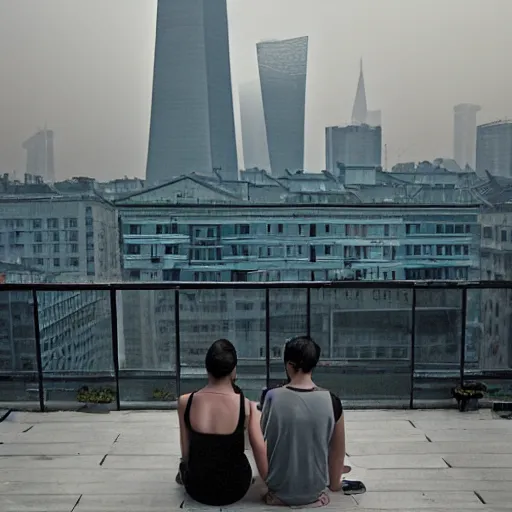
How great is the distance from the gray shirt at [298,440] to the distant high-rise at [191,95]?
7.72 meters

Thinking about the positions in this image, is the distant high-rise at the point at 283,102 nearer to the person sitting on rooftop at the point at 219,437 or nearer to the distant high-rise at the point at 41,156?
the distant high-rise at the point at 41,156

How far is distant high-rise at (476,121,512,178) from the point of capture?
343 inches

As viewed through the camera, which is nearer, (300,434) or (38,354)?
(300,434)

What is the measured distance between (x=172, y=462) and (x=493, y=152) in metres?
8.26

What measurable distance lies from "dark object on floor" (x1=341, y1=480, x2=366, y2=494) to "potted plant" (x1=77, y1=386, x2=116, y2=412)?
1605 millimetres

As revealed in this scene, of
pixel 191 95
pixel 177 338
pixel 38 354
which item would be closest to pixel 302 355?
pixel 177 338

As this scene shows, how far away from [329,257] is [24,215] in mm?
5104

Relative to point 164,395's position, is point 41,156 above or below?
above

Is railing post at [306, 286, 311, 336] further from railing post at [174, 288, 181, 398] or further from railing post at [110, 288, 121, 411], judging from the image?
railing post at [110, 288, 121, 411]

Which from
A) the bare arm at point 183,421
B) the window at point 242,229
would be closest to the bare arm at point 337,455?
the bare arm at point 183,421

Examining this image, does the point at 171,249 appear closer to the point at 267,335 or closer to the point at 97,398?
the point at 97,398

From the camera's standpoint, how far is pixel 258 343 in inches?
154

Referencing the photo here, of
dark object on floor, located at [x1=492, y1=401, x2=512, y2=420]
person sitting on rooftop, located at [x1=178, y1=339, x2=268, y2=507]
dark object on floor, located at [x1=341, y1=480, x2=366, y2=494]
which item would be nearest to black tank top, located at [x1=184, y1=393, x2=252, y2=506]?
person sitting on rooftop, located at [x1=178, y1=339, x2=268, y2=507]

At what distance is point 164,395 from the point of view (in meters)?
3.24
